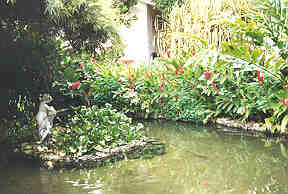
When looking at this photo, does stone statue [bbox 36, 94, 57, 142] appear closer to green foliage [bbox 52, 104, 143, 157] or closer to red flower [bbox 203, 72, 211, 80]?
green foliage [bbox 52, 104, 143, 157]

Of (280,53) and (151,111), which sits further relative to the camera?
(151,111)

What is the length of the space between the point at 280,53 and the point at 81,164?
14.0 ft

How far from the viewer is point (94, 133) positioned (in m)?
5.52

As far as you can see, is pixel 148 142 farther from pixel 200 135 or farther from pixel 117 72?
pixel 117 72

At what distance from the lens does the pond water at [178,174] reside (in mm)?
4051

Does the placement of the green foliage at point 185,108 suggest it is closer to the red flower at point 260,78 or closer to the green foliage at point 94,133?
the red flower at point 260,78

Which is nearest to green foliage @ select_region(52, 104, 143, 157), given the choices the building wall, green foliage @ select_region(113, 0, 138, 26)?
green foliage @ select_region(113, 0, 138, 26)

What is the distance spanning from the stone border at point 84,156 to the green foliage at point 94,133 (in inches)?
3.7

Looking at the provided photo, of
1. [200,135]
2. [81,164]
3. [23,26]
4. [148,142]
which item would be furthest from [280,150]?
[23,26]

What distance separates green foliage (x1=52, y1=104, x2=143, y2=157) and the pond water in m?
0.49

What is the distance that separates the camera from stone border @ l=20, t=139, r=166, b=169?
5.10 metres

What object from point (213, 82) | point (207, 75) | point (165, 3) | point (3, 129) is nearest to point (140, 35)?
point (165, 3)

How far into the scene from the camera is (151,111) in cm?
849

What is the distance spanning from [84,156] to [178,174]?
5.00 ft
